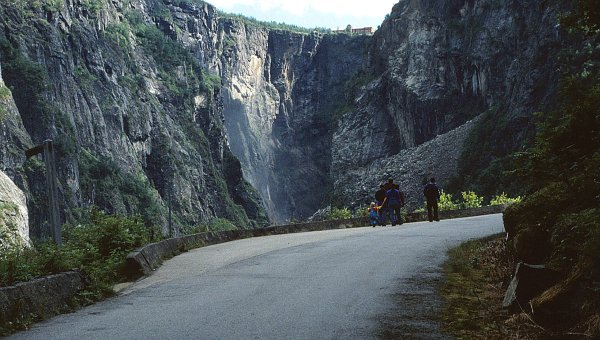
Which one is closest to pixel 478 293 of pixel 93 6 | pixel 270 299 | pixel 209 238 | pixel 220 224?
pixel 270 299

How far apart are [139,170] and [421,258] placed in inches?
5454

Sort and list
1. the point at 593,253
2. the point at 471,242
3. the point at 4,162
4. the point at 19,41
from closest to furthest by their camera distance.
A: the point at 593,253 → the point at 471,242 → the point at 4,162 → the point at 19,41

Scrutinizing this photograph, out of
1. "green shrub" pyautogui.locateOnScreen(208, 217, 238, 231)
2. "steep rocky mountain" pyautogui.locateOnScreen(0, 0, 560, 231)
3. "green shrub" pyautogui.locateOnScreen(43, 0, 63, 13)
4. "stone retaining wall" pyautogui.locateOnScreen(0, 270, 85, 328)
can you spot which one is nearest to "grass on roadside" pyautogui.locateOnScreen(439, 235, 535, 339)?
"stone retaining wall" pyautogui.locateOnScreen(0, 270, 85, 328)

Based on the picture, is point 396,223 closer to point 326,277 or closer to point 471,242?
point 471,242

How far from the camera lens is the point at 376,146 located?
133 meters

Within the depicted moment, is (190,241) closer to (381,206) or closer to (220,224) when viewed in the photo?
(381,206)

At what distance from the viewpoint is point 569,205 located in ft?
29.6

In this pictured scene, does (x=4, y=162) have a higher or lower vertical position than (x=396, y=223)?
higher

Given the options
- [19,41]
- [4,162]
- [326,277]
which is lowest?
[326,277]

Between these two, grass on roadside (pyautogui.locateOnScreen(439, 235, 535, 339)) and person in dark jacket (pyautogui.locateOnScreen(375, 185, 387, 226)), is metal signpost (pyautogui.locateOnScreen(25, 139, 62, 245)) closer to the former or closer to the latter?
grass on roadside (pyautogui.locateOnScreen(439, 235, 535, 339))

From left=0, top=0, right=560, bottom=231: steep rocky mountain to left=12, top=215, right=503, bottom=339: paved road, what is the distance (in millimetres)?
A: 66042

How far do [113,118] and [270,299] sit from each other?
455ft

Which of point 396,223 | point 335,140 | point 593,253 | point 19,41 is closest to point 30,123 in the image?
point 19,41

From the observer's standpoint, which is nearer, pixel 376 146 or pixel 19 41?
pixel 19 41
